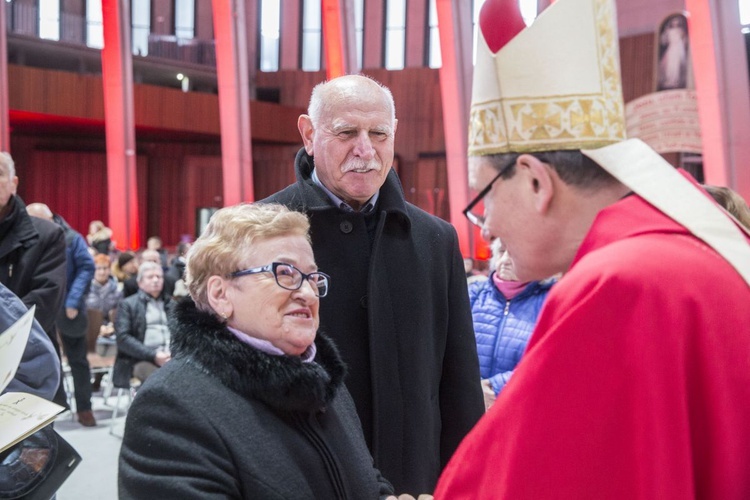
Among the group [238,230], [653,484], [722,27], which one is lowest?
[653,484]

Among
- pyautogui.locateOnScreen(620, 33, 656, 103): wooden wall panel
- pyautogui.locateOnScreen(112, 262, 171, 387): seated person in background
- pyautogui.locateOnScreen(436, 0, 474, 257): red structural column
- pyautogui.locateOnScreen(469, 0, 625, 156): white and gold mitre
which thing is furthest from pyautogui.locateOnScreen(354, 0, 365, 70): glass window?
pyautogui.locateOnScreen(469, 0, 625, 156): white and gold mitre

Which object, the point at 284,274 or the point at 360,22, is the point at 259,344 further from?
the point at 360,22

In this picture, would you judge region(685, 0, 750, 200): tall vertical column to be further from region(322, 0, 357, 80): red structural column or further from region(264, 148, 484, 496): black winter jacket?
region(264, 148, 484, 496): black winter jacket

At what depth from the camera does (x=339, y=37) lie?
47.4 ft

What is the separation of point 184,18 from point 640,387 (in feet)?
69.1

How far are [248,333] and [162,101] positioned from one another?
17477 mm

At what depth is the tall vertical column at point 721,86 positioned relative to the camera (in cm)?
934

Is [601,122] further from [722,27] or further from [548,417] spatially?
[722,27]

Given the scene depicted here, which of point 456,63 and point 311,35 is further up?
point 311,35

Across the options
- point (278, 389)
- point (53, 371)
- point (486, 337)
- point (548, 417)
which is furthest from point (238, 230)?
point (486, 337)

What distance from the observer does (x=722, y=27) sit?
943 cm

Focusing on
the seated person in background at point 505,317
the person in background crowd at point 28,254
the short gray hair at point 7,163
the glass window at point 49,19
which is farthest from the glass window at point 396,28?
the seated person in background at point 505,317

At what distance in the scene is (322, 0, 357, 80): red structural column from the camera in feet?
47.2

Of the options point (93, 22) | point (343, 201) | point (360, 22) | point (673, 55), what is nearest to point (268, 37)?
point (360, 22)
